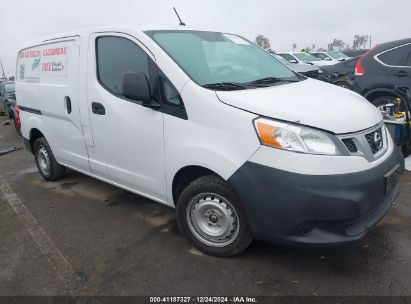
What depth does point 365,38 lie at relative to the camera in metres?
80.6

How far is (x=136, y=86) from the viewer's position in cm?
292

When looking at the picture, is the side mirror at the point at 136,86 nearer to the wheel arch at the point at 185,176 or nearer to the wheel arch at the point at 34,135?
the wheel arch at the point at 185,176

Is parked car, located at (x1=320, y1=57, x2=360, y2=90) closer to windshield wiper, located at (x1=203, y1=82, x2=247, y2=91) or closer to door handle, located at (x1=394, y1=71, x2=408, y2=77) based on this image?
door handle, located at (x1=394, y1=71, x2=408, y2=77)

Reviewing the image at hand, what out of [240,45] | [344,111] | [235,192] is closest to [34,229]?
[235,192]

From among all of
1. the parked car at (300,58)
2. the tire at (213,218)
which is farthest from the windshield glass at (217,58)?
the parked car at (300,58)

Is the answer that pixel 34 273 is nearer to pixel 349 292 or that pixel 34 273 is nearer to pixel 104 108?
pixel 104 108

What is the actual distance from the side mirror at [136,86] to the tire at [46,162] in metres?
2.41

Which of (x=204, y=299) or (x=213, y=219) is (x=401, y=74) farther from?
(x=204, y=299)

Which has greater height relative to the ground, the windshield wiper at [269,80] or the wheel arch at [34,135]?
the windshield wiper at [269,80]

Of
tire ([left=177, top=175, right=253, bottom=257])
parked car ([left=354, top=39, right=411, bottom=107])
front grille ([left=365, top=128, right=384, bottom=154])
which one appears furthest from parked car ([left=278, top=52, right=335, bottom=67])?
tire ([left=177, top=175, right=253, bottom=257])

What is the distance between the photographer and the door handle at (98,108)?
3522mm

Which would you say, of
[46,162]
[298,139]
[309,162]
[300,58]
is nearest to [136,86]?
[298,139]

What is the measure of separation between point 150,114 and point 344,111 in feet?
5.04

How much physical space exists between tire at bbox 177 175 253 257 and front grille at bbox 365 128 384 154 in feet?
3.47
